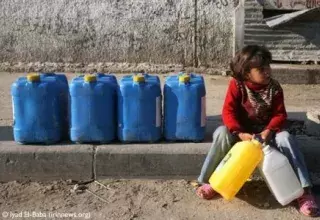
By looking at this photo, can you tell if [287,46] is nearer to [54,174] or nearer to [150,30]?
[150,30]

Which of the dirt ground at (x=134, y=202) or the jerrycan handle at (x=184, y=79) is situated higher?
the jerrycan handle at (x=184, y=79)

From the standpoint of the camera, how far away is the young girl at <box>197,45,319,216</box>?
13.5 ft

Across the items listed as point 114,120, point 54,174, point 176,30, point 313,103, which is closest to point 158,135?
point 114,120

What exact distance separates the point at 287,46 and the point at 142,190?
427 centimetres

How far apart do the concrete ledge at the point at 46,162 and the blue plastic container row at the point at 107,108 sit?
10 centimetres

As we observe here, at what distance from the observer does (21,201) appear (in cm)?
425

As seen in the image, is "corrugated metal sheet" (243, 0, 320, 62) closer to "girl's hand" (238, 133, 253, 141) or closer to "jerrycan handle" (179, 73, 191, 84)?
"jerrycan handle" (179, 73, 191, 84)

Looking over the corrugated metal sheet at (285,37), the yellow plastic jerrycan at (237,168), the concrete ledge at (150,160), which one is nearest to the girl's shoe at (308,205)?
the yellow plastic jerrycan at (237,168)

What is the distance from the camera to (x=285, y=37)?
7.96 metres

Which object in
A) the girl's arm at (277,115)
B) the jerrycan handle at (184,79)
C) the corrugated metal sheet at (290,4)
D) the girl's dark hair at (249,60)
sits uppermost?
the corrugated metal sheet at (290,4)

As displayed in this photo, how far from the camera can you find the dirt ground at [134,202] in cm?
404

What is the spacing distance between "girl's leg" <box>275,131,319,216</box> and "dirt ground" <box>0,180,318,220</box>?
3.3 inches

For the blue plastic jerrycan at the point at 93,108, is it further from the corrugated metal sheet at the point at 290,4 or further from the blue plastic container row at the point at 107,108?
the corrugated metal sheet at the point at 290,4

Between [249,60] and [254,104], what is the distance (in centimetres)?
34
